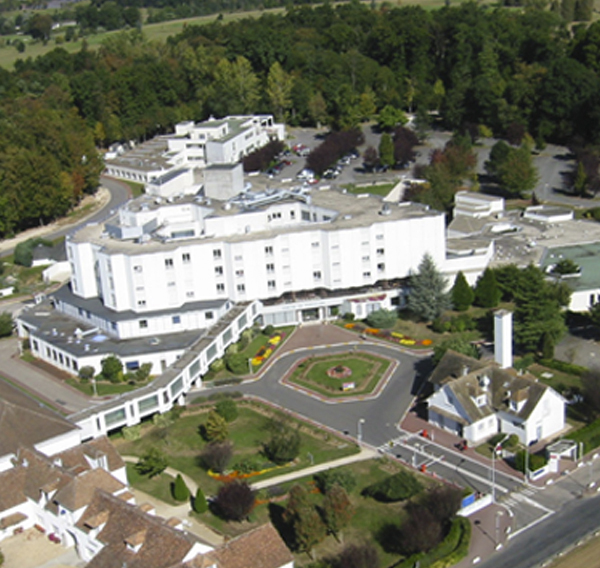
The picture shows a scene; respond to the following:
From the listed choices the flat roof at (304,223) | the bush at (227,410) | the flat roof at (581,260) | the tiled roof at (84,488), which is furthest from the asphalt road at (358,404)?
the flat roof at (581,260)

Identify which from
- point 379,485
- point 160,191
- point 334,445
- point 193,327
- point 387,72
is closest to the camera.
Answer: point 379,485

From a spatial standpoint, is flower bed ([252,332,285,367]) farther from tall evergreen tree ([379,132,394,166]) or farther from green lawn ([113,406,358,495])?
tall evergreen tree ([379,132,394,166])

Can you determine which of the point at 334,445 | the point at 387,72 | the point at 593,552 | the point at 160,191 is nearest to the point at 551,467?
the point at 593,552

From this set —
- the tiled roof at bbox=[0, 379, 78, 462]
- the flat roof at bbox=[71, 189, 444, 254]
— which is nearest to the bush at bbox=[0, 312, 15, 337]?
the flat roof at bbox=[71, 189, 444, 254]

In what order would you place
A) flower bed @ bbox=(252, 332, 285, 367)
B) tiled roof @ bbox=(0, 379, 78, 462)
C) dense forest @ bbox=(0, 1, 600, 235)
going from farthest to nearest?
dense forest @ bbox=(0, 1, 600, 235)
flower bed @ bbox=(252, 332, 285, 367)
tiled roof @ bbox=(0, 379, 78, 462)

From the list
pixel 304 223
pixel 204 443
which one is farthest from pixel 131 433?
pixel 304 223

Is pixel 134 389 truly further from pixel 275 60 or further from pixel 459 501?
pixel 275 60
